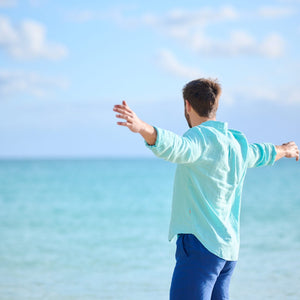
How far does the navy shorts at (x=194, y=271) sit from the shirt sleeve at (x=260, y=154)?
20.7 inches

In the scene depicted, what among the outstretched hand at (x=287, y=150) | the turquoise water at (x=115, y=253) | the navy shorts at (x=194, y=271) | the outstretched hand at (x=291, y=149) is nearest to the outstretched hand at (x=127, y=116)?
the navy shorts at (x=194, y=271)

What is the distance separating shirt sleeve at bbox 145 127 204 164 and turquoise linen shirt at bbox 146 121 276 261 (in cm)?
6

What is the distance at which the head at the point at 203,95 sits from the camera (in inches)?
105

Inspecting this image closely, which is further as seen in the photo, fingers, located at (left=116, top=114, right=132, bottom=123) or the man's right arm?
the man's right arm

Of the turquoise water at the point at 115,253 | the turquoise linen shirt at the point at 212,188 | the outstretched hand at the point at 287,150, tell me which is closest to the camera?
the turquoise linen shirt at the point at 212,188

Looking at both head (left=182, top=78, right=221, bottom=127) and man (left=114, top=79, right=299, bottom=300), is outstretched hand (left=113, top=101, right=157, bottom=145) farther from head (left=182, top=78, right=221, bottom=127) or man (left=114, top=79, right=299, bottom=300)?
head (left=182, top=78, right=221, bottom=127)

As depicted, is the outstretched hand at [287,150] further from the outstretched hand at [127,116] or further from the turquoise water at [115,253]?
the turquoise water at [115,253]

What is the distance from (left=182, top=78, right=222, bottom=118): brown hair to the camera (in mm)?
2676

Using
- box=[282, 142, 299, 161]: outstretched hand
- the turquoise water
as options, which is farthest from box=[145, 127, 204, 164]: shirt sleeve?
the turquoise water

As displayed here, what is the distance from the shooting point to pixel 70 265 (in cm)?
812

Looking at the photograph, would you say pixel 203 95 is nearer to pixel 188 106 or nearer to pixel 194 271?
pixel 188 106

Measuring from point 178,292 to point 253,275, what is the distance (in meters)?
4.68

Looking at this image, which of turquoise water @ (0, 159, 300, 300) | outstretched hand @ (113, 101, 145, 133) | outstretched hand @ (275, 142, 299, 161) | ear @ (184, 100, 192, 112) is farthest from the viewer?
turquoise water @ (0, 159, 300, 300)

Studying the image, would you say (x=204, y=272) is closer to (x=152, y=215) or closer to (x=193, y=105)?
(x=193, y=105)
